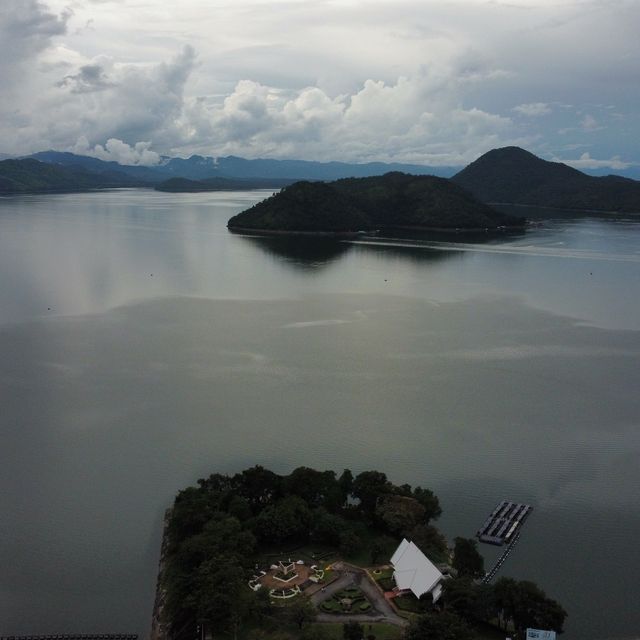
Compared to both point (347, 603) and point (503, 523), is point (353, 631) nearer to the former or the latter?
point (347, 603)

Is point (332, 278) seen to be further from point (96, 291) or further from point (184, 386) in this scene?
point (184, 386)

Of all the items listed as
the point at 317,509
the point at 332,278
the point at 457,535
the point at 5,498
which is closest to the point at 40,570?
the point at 5,498

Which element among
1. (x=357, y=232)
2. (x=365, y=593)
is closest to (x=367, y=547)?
(x=365, y=593)

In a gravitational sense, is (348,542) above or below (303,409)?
below

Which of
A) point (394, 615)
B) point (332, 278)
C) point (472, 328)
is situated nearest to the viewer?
point (394, 615)

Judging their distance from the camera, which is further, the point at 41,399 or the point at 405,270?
the point at 405,270

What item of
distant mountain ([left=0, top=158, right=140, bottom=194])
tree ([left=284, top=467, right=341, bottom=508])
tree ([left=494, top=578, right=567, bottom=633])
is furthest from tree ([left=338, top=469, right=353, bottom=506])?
distant mountain ([left=0, top=158, right=140, bottom=194])
